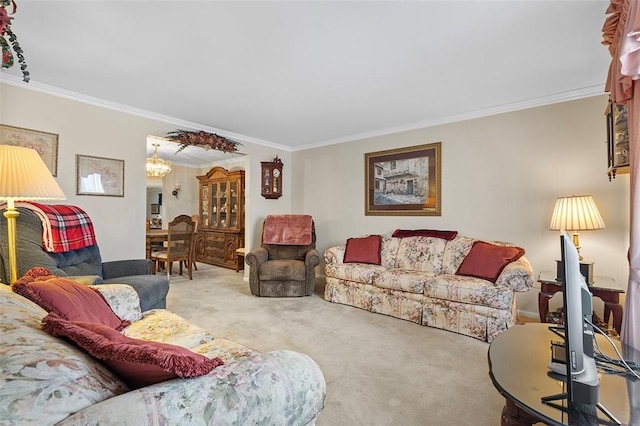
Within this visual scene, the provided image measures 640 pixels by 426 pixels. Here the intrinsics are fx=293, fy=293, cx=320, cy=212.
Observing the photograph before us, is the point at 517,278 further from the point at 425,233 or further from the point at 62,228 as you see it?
the point at 62,228

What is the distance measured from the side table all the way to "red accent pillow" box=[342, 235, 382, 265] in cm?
180

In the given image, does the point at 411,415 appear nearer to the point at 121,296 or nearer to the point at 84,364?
the point at 84,364

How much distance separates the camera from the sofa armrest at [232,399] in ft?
2.00

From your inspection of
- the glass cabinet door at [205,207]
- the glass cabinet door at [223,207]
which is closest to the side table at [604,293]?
the glass cabinet door at [223,207]

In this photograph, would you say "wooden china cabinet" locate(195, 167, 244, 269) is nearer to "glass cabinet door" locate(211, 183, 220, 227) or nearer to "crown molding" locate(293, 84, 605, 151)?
"glass cabinet door" locate(211, 183, 220, 227)

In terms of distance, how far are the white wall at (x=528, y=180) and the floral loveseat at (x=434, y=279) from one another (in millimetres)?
275

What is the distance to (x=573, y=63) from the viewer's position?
2.44 m

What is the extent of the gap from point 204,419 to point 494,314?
279 centimetres

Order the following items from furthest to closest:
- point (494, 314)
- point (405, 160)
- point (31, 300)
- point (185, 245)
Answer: point (185, 245)
point (405, 160)
point (494, 314)
point (31, 300)

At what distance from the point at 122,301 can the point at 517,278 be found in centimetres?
312

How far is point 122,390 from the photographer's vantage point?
2.44 ft

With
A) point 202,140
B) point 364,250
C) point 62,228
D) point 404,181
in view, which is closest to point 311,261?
point 364,250

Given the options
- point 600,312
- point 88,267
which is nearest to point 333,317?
point 88,267

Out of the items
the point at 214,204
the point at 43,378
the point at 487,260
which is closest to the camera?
the point at 43,378
